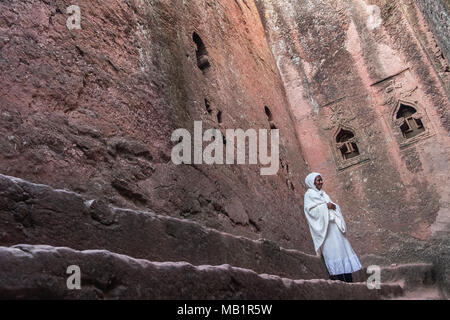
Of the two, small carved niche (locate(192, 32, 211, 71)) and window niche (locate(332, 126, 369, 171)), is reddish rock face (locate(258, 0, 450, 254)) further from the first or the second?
small carved niche (locate(192, 32, 211, 71))

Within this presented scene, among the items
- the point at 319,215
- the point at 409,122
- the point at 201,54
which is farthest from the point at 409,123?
the point at 201,54

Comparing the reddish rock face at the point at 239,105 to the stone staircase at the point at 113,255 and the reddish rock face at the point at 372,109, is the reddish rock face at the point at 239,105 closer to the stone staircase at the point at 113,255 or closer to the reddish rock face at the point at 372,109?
the reddish rock face at the point at 372,109

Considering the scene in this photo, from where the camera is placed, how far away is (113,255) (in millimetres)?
1515

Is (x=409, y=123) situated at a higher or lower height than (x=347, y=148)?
higher

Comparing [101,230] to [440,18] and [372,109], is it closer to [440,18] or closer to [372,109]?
[372,109]

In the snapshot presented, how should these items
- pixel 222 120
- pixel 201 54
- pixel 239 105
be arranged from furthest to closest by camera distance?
1. pixel 239 105
2. pixel 201 54
3. pixel 222 120

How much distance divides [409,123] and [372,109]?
693mm

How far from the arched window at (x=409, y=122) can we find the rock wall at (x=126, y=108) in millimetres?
3198

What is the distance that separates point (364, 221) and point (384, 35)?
3.52 meters

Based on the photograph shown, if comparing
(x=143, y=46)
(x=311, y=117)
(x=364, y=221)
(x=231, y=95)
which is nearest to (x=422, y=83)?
(x=311, y=117)

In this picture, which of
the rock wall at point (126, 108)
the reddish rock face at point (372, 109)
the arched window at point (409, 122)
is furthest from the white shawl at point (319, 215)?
the arched window at point (409, 122)

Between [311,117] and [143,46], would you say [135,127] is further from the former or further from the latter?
[311,117]

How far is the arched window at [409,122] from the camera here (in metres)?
A: 7.32

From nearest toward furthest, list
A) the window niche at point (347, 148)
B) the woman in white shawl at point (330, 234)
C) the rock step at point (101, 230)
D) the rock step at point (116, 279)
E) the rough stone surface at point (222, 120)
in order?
the rock step at point (116, 279) < the rock step at point (101, 230) < the rough stone surface at point (222, 120) < the woman in white shawl at point (330, 234) < the window niche at point (347, 148)
